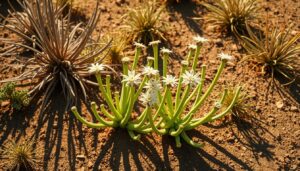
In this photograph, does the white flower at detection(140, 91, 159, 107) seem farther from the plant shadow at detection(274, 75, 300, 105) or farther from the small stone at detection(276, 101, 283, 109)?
the plant shadow at detection(274, 75, 300, 105)

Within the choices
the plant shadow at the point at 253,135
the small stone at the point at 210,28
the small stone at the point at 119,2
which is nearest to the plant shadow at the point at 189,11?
the small stone at the point at 210,28

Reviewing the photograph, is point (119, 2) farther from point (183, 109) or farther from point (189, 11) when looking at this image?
point (183, 109)

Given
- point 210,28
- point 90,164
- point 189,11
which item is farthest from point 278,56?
point 90,164

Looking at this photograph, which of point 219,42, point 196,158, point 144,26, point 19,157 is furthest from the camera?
point 219,42

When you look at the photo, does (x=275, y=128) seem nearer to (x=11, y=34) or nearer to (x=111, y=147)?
(x=111, y=147)

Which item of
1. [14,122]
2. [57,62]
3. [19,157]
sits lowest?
[19,157]

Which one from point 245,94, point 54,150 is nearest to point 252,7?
point 245,94

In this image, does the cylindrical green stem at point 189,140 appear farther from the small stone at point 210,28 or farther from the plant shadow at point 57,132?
the small stone at point 210,28
